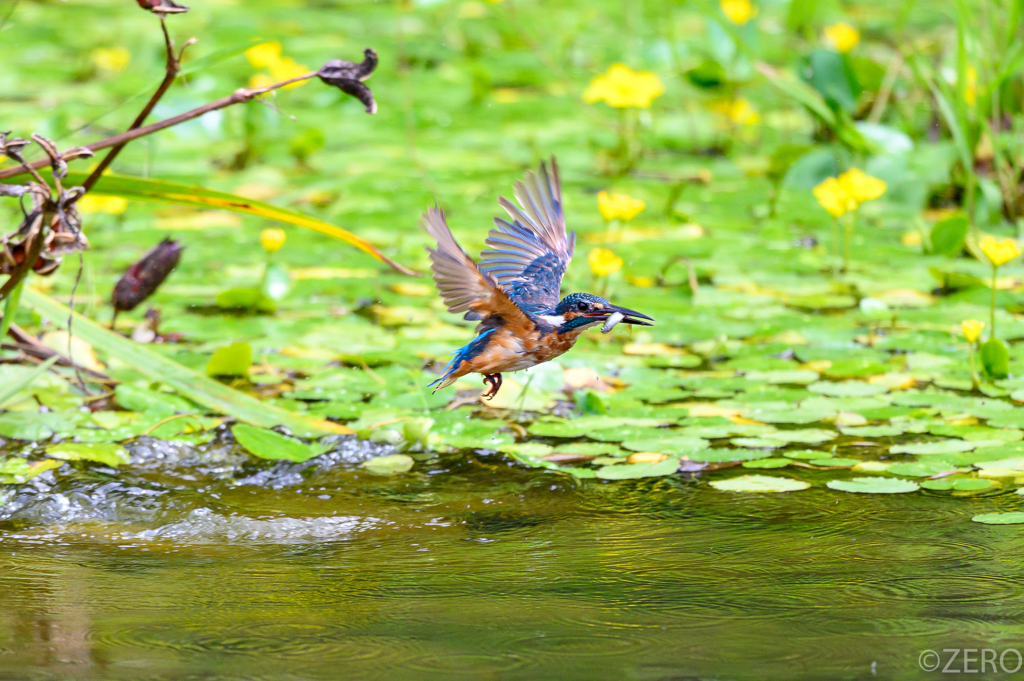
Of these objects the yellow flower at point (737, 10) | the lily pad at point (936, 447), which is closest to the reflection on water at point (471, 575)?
the lily pad at point (936, 447)

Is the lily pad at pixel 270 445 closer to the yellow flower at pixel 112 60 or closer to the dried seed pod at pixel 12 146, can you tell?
the dried seed pod at pixel 12 146

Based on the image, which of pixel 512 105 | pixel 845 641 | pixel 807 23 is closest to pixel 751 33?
pixel 807 23

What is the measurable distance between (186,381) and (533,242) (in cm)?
85

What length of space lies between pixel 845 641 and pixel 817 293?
2.22 meters

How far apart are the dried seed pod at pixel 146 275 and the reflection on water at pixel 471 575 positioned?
2.05 feet

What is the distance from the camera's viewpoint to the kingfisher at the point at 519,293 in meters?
1.89

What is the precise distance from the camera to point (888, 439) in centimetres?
262

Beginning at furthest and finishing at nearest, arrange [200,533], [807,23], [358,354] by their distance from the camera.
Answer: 1. [807,23]
2. [358,354]
3. [200,533]

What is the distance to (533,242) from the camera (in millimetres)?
2523

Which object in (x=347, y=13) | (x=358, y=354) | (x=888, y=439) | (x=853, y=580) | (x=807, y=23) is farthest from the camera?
(x=347, y=13)

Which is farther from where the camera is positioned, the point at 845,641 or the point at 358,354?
the point at 358,354

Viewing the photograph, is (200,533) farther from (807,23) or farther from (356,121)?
(807,23)

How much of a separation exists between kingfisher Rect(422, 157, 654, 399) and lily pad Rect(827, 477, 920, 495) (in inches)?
20.2

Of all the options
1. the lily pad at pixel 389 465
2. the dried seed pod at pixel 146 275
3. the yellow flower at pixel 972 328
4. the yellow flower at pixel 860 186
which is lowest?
the lily pad at pixel 389 465
